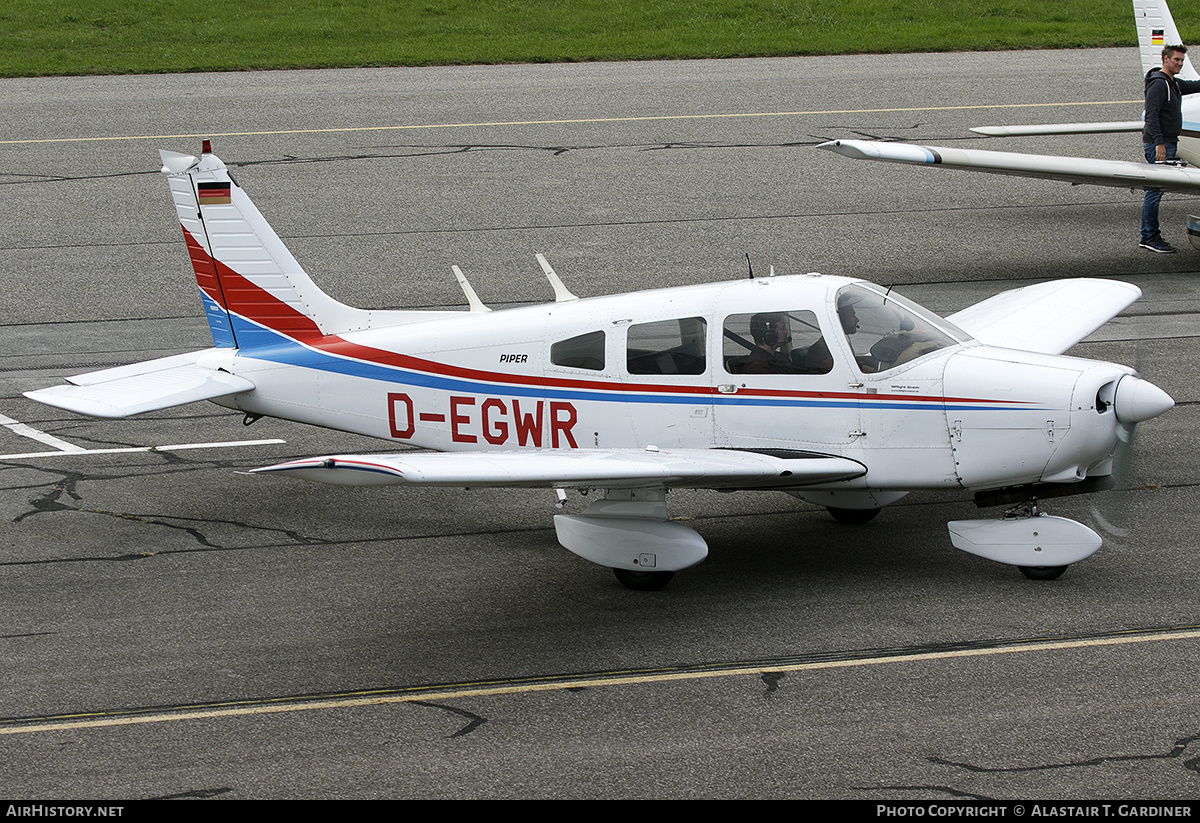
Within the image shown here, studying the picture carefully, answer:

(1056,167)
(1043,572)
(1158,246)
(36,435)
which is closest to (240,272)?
(36,435)

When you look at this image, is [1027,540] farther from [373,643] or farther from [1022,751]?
[373,643]

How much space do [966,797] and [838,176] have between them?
15559 millimetres

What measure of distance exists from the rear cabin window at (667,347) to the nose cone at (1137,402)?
282 cm

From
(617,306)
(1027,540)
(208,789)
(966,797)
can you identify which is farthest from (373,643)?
(1027,540)

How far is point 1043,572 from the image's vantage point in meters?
8.95

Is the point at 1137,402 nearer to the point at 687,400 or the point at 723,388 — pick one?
the point at 723,388

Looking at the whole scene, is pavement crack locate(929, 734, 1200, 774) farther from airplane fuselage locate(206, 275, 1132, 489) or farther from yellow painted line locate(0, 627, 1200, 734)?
airplane fuselage locate(206, 275, 1132, 489)

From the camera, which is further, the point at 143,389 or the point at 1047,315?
the point at 1047,315

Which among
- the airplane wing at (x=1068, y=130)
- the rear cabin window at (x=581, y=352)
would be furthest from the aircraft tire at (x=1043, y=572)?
the airplane wing at (x=1068, y=130)

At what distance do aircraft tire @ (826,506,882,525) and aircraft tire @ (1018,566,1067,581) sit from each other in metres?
1.37

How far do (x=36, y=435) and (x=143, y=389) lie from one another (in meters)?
2.85

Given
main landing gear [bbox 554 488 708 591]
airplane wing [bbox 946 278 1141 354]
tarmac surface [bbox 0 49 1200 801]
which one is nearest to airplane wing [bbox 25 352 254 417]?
tarmac surface [bbox 0 49 1200 801]

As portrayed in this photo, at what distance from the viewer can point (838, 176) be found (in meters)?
20.8

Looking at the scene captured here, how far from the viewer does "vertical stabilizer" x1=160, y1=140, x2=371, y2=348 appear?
10766 millimetres
